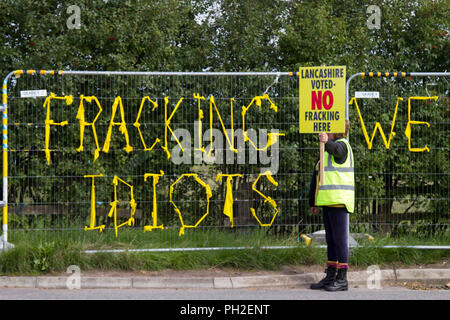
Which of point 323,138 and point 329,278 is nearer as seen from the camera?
point 323,138

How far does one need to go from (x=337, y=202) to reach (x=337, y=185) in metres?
0.20

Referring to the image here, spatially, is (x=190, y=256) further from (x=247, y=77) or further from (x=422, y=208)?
(x=422, y=208)

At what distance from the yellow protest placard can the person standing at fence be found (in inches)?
7.5

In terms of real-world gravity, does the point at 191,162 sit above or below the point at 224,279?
above

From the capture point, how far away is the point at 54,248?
6762mm

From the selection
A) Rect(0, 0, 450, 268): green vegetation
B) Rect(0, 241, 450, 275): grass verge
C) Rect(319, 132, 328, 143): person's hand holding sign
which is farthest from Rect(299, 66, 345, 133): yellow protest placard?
Rect(0, 241, 450, 275): grass verge

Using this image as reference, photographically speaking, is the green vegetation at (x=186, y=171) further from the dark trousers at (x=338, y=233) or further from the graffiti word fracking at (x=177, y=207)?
the dark trousers at (x=338, y=233)

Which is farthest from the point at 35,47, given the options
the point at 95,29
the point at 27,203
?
the point at 27,203

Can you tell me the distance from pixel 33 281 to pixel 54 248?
479 millimetres

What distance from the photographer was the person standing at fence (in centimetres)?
622

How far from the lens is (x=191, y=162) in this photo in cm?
739

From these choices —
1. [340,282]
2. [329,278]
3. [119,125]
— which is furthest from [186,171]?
[340,282]

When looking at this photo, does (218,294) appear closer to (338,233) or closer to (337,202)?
(338,233)

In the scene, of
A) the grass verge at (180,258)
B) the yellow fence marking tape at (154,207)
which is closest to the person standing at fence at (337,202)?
the grass verge at (180,258)
